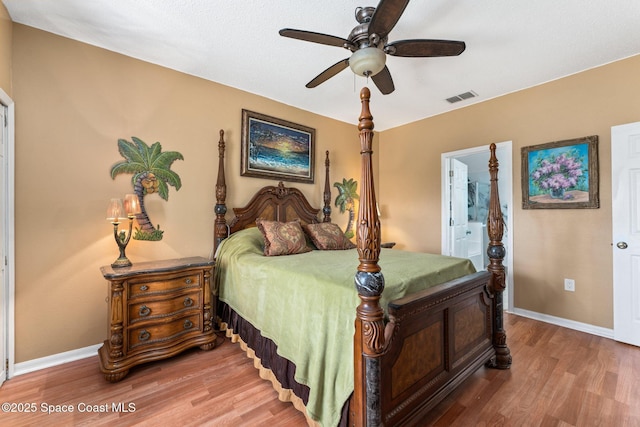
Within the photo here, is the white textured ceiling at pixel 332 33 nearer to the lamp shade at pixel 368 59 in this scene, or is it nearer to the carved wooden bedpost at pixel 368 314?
the lamp shade at pixel 368 59

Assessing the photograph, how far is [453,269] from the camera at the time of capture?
204cm

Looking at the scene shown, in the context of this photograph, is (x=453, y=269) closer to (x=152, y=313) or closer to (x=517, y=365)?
(x=517, y=365)

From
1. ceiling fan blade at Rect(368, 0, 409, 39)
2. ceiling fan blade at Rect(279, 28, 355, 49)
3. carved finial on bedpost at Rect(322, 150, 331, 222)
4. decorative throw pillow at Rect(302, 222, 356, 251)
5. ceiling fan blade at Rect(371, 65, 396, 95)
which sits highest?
ceiling fan blade at Rect(279, 28, 355, 49)

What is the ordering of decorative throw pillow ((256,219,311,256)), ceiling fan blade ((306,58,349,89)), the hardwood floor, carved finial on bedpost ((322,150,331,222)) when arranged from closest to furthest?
the hardwood floor < ceiling fan blade ((306,58,349,89)) < decorative throw pillow ((256,219,311,256)) < carved finial on bedpost ((322,150,331,222))

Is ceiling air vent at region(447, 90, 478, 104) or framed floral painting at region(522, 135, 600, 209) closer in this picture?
framed floral painting at region(522, 135, 600, 209)

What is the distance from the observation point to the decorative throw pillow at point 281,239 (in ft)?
8.89

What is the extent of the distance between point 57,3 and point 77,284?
2151mm

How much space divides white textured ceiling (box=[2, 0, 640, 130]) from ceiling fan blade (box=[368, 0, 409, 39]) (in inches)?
17.0

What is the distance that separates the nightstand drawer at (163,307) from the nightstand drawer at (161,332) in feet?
0.24

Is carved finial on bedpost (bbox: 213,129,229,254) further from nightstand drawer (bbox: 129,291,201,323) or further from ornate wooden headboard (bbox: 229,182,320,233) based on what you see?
nightstand drawer (bbox: 129,291,201,323)

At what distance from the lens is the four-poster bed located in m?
1.29

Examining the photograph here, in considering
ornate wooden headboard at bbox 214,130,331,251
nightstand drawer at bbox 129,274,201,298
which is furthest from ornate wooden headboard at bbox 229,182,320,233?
nightstand drawer at bbox 129,274,201,298

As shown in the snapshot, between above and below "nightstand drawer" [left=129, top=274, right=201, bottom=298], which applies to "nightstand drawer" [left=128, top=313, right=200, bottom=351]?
below

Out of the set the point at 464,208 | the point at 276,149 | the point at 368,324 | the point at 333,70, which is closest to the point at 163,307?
the point at 368,324
